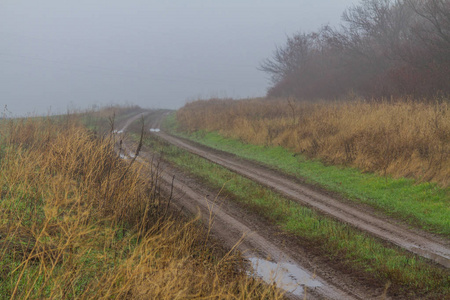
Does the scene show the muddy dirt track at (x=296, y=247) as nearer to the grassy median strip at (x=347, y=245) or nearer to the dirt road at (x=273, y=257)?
the dirt road at (x=273, y=257)

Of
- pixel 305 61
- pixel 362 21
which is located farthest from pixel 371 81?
pixel 305 61

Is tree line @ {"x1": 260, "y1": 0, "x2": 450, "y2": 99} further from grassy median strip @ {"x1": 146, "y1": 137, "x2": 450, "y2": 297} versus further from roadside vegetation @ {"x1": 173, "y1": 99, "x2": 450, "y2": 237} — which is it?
grassy median strip @ {"x1": 146, "y1": 137, "x2": 450, "y2": 297}

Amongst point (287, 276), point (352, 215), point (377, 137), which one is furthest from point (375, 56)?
point (287, 276)

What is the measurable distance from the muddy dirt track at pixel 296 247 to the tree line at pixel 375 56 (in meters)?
11.1

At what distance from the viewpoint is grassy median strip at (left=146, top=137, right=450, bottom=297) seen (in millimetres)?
4797

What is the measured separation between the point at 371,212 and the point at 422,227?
1.12 metres

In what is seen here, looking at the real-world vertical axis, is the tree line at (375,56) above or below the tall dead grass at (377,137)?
above

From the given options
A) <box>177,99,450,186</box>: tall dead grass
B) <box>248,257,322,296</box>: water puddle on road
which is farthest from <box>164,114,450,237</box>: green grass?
<box>248,257,322,296</box>: water puddle on road

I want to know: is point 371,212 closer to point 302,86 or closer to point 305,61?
point 302,86

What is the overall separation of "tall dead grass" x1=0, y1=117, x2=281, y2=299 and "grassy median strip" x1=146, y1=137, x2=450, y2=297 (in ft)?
5.29

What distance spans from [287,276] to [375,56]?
2846 centimetres

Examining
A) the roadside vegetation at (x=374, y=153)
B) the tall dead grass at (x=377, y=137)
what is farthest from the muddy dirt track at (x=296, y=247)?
the tall dead grass at (x=377, y=137)

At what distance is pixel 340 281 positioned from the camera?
4938mm

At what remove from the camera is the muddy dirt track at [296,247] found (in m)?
4.84
